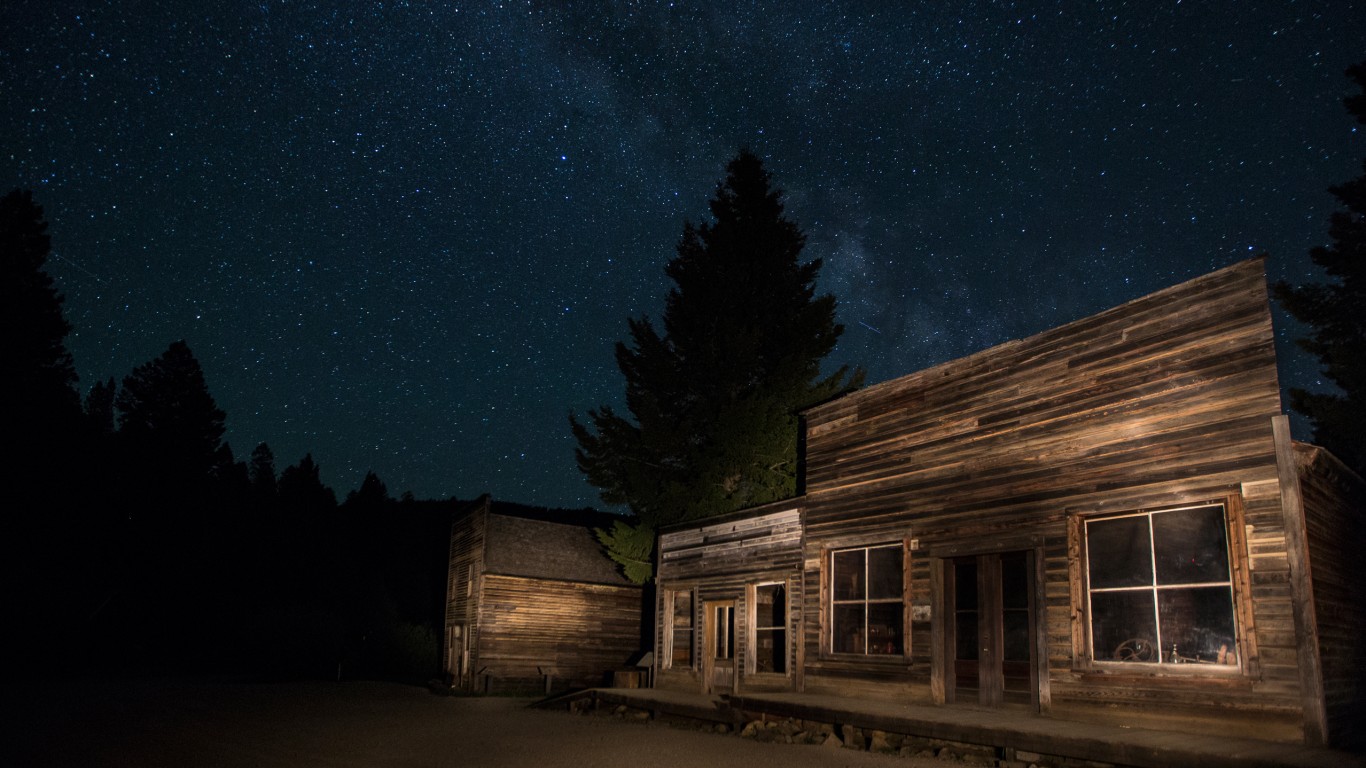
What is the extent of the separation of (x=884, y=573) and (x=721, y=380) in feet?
45.5

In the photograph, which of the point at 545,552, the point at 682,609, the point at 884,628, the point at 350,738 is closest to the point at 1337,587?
the point at 884,628

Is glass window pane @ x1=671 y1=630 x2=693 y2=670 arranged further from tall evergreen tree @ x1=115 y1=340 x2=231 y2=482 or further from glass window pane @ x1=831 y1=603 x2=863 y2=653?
tall evergreen tree @ x1=115 y1=340 x2=231 y2=482

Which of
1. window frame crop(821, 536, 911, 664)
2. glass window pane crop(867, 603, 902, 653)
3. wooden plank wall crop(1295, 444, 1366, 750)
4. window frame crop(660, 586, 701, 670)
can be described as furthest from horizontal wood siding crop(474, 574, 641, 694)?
wooden plank wall crop(1295, 444, 1366, 750)

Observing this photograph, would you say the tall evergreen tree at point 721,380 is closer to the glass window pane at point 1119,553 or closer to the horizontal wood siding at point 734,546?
the horizontal wood siding at point 734,546

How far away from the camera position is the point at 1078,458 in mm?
11602

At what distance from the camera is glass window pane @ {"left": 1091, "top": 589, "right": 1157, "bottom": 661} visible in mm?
10336

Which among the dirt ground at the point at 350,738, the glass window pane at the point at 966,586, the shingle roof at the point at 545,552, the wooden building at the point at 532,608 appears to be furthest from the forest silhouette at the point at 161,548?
the glass window pane at the point at 966,586

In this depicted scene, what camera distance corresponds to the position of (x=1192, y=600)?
9945 millimetres

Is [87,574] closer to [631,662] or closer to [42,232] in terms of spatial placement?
[42,232]

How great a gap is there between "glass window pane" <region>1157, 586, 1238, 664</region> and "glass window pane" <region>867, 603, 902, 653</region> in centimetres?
461

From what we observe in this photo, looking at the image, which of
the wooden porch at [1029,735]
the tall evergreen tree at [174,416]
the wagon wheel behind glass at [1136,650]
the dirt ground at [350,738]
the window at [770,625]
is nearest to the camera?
the wooden porch at [1029,735]

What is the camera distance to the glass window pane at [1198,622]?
9.59 m

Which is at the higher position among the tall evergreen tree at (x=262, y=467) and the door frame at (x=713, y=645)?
the tall evergreen tree at (x=262, y=467)

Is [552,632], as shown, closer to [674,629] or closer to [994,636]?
[674,629]
